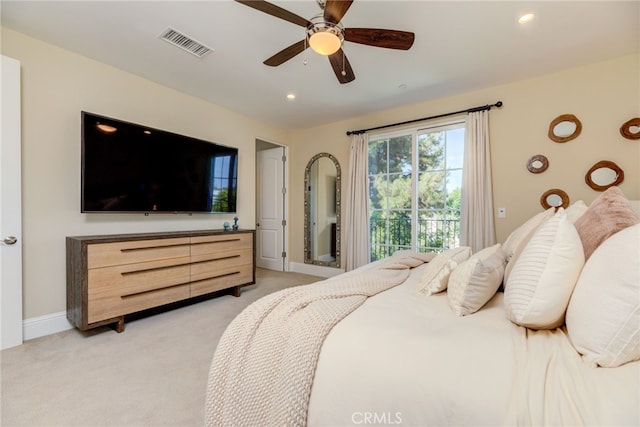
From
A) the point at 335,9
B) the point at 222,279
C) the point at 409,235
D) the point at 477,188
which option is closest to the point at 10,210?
the point at 222,279

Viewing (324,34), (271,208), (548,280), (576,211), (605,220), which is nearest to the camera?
(548,280)

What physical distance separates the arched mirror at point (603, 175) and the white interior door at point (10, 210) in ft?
17.2

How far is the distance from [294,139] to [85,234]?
342 cm

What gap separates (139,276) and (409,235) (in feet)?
10.7

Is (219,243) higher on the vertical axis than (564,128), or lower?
lower

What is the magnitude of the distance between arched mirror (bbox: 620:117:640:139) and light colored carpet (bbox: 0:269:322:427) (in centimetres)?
416

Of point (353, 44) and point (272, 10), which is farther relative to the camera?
point (353, 44)

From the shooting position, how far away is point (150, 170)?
2867mm

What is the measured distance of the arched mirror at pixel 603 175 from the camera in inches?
102

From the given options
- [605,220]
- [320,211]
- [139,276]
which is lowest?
[139,276]

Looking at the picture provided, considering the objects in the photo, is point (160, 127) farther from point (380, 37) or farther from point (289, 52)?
point (380, 37)

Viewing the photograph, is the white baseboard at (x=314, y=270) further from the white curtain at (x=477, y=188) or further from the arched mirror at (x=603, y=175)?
the arched mirror at (x=603, y=175)

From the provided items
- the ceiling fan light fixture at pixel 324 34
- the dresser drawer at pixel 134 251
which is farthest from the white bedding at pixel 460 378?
the dresser drawer at pixel 134 251

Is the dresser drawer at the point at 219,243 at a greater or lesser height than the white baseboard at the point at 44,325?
greater
